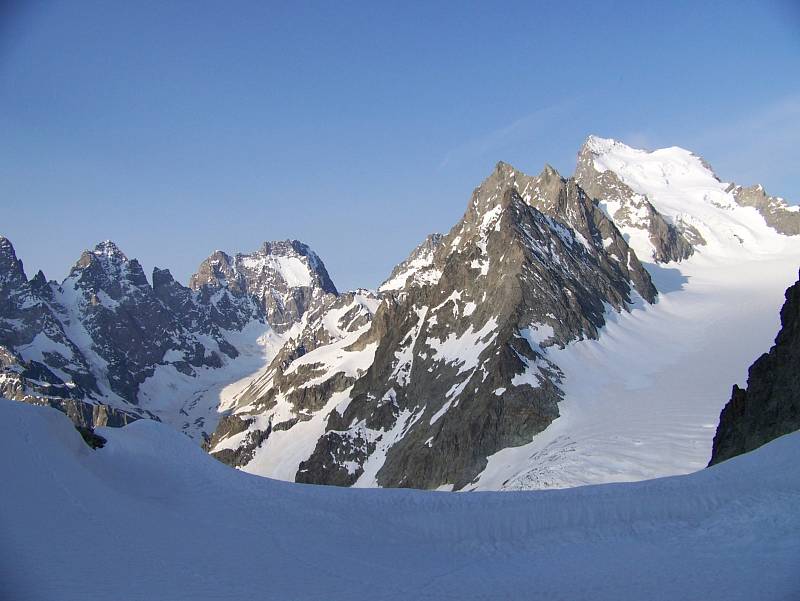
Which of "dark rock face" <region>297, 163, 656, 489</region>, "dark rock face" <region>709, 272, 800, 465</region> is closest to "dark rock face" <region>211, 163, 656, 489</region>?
"dark rock face" <region>297, 163, 656, 489</region>

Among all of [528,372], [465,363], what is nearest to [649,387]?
[528,372]

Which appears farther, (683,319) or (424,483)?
(683,319)

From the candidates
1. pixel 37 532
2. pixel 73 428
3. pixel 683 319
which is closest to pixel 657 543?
pixel 37 532

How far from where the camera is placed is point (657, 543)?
2011cm

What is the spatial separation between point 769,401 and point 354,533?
1034 inches

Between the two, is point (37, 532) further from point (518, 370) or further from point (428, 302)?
point (428, 302)

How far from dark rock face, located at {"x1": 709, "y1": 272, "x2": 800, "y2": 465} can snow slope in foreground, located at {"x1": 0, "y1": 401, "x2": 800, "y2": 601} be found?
9040 millimetres

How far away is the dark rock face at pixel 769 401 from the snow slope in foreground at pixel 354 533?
9040 mm

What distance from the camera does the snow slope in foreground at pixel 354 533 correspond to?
55.4 feet

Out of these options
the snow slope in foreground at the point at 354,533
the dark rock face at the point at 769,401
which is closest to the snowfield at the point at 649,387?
the dark rock face at the point at 769,401

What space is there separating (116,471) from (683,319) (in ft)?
437

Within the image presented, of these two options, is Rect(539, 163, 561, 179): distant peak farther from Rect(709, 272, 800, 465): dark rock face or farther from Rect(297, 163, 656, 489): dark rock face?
Rect(709, 272, 800, 465): dark rock face

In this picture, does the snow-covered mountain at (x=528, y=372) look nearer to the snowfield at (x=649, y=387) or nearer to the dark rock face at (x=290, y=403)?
the snowfield at (x=649, y=387)

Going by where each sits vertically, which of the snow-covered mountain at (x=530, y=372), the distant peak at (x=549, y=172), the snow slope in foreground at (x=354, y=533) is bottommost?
the snow slope in foreground at (x=354, y=533)
